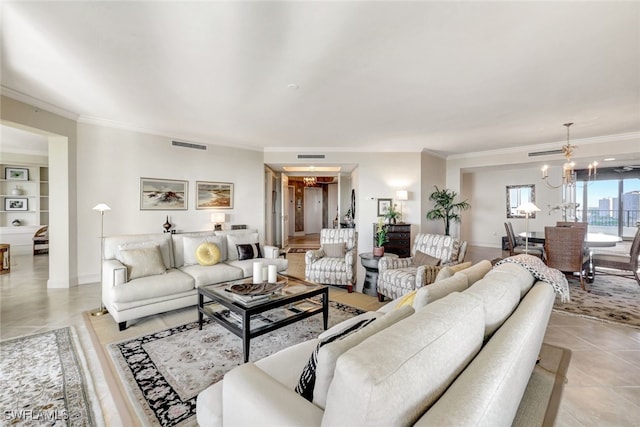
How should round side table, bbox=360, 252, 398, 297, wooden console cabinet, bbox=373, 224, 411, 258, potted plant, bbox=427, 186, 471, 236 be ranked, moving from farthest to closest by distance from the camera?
potted plant, bbox=427, 186, 471, 236 < wooden console cabinet, bbox=373, 224, 411, 258 < round side table, bbox=360, 252, 398, 297

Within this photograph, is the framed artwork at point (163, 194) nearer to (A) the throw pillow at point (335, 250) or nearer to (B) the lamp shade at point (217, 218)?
(B) the lamp shade at point (217, 218)

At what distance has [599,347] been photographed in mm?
2627

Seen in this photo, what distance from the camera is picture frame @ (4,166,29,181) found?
695 cm

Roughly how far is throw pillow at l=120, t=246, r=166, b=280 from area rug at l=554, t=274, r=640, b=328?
5117 millimetres

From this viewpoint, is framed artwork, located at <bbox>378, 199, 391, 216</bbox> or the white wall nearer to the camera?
the white wall

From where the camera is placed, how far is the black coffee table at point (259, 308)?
7.46 ft

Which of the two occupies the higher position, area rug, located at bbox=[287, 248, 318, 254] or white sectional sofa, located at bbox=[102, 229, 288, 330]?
white sectional sofa, located at bbox=[102, 229, 288, 330]

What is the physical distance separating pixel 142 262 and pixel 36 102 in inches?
114

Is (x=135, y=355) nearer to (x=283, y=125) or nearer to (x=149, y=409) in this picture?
(x=149, y=409)

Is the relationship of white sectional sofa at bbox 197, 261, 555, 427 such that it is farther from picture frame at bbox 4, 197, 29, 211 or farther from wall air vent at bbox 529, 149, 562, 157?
picture frame at bbox 4, 197, 29, 211

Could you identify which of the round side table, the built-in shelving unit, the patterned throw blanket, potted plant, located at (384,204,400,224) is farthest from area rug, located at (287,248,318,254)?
the built-in shelving unit

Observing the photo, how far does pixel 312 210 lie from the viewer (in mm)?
12211

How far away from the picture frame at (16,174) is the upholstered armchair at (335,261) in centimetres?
808

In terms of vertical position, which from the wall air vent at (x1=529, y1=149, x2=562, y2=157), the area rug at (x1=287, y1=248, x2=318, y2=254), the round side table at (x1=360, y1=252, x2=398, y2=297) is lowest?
the area rug at (x1=287, y1=248, x2=318, y2=254)
